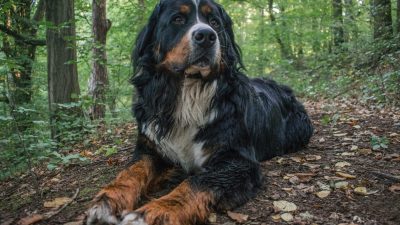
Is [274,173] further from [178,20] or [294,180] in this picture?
[178,20]

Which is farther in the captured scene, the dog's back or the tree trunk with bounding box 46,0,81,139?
the tree trunk with bounding box 46,0,81,139

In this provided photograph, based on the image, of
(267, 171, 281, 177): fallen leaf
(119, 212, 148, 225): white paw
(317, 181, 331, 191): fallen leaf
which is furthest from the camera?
(267, 171, 281, 177): fallen leaf

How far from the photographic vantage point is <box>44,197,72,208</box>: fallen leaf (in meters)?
3.09

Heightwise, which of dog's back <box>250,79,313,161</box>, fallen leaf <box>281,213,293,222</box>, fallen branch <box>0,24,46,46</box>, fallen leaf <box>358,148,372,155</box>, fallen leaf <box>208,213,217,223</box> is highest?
fallen branch <box>0,24,46,46</box>

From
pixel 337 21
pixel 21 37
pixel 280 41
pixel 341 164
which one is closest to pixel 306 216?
pixel 341 164

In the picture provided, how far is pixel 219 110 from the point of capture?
11.3 feet

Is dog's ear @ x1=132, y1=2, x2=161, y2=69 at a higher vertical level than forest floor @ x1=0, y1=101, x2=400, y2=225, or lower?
higher

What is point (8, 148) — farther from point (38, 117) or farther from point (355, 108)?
point (355, 108)

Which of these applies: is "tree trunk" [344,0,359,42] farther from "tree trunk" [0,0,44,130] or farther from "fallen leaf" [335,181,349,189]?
"fallen leaf" [335,181,349,189]

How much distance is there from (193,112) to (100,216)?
126 centimetres

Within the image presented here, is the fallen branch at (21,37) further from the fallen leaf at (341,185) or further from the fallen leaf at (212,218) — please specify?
the fallen leaf at (341,185)

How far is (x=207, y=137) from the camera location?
132 inches

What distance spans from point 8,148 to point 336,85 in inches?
373

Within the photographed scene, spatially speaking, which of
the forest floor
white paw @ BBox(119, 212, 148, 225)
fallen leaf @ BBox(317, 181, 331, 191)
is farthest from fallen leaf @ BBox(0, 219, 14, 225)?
fallen leaf @ BBox(317, 181, 331, 191)
